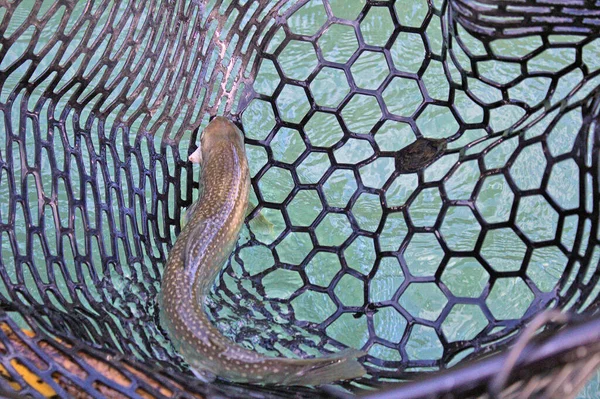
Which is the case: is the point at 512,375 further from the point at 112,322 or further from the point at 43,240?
the point at 43,240

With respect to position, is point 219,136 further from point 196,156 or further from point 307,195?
point 307,195

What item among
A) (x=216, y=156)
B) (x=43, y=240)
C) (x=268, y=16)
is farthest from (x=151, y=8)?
(x=43, y=240)

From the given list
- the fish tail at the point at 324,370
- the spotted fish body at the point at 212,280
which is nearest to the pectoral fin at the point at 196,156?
the spotted fish body at the point at 212,280

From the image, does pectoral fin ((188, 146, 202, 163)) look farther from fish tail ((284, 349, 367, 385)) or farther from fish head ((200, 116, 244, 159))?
fish tail ((284, 349, 367, 385))

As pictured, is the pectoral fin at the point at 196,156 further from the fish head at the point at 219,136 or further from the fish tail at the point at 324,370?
the fish tail at the point at 324,370

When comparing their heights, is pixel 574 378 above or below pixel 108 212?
below

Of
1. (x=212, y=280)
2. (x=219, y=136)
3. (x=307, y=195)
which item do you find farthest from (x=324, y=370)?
(x=307, y=195)
